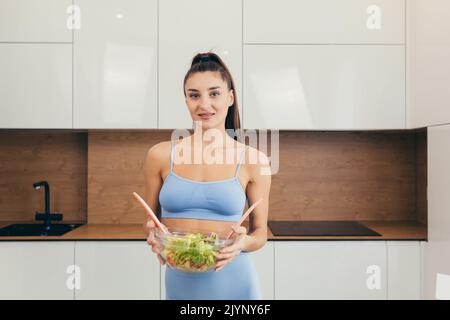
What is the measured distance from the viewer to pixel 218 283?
4.04 ft

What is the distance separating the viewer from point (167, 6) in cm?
232

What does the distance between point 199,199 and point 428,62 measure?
1.50m

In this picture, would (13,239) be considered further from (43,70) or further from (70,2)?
(70,2)

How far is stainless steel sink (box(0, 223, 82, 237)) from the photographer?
232cm

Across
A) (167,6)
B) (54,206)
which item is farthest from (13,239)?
(167,6)

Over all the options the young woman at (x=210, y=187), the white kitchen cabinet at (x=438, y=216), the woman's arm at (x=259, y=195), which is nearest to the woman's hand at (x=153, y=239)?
the young woman at (x=210, y=187)

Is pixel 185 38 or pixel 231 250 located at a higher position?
pixel 185 38

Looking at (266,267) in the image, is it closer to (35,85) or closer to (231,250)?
(231,250)

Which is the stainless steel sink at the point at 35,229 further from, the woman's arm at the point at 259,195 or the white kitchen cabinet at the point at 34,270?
the woman's arm at the point at 259,195

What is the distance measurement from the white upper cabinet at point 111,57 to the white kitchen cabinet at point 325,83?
535 millimetres

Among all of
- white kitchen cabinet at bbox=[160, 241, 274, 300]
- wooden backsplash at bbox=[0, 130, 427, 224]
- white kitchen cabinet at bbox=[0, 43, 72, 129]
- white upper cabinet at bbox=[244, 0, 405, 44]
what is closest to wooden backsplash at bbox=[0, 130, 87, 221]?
wooden backsplash at bbox=[0, 130, 427, 224]

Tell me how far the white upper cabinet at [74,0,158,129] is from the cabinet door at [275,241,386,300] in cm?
109

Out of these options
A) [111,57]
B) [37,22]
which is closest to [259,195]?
[111,57]

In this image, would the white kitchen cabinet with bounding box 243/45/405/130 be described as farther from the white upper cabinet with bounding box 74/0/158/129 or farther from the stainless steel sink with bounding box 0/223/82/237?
the stainless steel sink with bounding box 0/223/82/237
